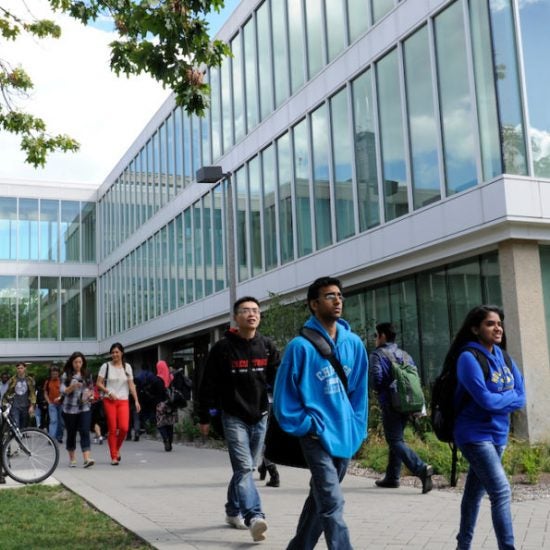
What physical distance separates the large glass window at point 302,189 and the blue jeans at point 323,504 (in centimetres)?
1582

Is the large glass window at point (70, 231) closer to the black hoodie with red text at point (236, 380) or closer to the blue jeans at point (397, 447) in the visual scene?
the blue jeans at point (397, 447)

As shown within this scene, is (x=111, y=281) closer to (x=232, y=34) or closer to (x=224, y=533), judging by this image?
(x=232, y=34)

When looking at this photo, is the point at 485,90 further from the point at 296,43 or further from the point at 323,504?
the point at 323,504

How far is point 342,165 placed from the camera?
1917 cm

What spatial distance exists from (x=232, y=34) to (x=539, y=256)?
1495 centimetres

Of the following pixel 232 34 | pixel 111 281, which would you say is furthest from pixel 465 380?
pixel 111 281

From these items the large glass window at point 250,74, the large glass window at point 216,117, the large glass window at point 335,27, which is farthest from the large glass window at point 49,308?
the large glass window at point 335,27

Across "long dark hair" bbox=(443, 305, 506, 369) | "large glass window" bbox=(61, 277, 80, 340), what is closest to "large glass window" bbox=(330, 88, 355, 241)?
"long dark hair" bbox=(443, 305, 506, 369)

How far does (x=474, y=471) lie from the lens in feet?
17.2

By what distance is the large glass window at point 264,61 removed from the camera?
23047 mm

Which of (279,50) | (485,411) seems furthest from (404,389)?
(279,50)

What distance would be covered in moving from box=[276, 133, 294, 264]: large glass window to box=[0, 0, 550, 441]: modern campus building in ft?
0.22

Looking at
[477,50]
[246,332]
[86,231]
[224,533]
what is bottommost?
[224,533]

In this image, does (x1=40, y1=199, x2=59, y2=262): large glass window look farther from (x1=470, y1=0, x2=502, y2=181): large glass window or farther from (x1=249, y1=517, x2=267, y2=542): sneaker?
(x1=249, y1=517, x2=267, y2=542): sneaker
